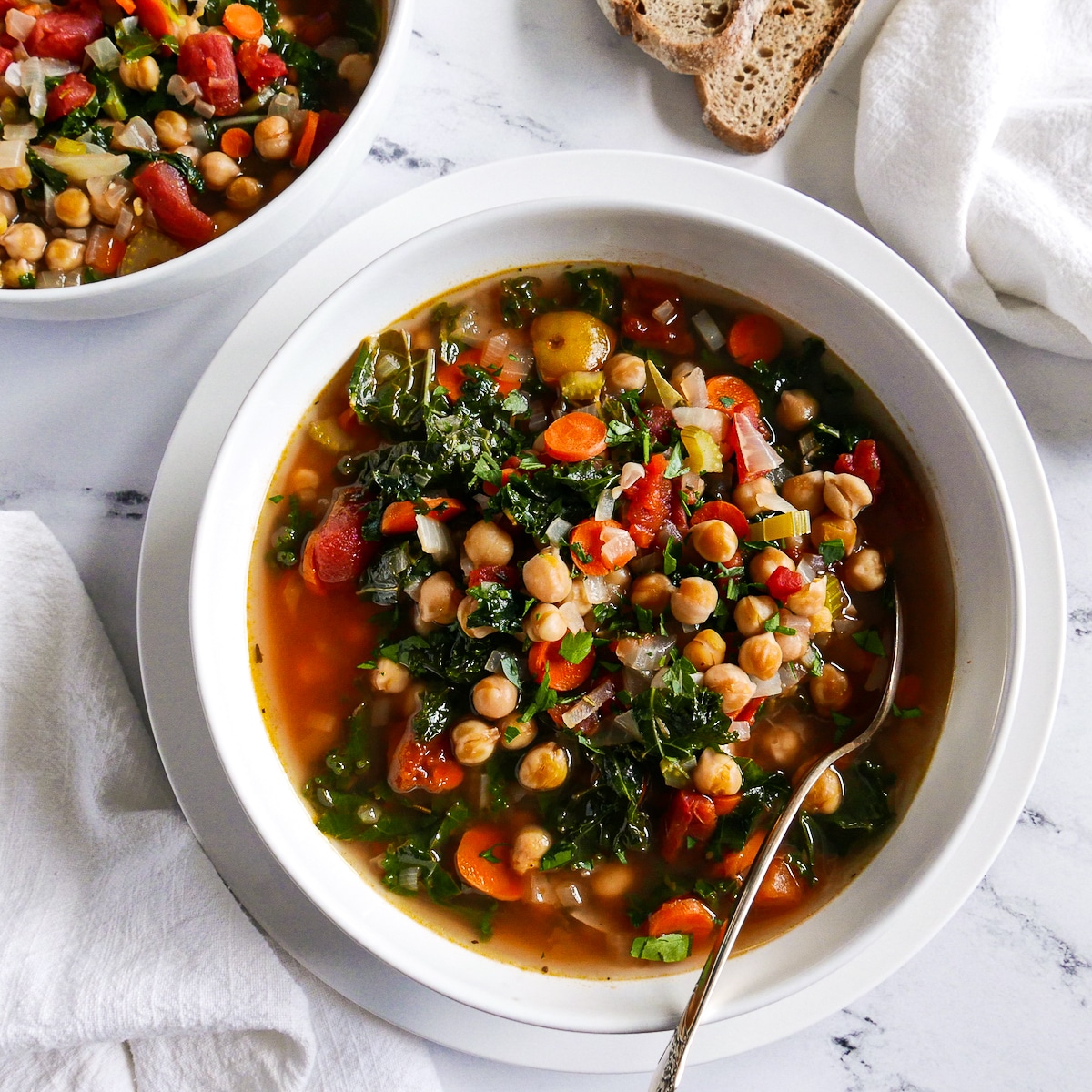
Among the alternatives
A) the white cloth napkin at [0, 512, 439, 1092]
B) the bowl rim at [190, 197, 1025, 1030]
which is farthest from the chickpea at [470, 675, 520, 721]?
the white cloth napkin at [0, 512, 439, 1092]

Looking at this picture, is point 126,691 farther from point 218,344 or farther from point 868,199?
point 868,199

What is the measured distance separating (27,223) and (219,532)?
1.33 meters

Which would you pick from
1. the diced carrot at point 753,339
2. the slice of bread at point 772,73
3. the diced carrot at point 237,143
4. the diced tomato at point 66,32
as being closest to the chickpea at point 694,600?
the diced carrot at point 753,339

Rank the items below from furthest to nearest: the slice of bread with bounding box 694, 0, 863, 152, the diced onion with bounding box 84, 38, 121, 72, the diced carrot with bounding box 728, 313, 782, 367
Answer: the slice of bread with bounding box 694, 0, 863, 152
the diced onion with bounding box 84, 38, 121, 72
the diced carrot with bounding box 728, 313, 782, 367

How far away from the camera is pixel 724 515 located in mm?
2914

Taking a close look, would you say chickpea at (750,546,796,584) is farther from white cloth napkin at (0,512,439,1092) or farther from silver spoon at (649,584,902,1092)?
white cloth napkin at (0,512,439,1092)

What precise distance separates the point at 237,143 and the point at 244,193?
0.17 m

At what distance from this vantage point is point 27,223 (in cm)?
323

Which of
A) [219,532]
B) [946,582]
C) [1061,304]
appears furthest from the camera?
[1061,304]

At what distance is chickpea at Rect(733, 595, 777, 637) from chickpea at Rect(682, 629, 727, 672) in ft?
0.28

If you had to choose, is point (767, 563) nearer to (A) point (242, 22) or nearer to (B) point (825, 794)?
(B) point (825, 794)

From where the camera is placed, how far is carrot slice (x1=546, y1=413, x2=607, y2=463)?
2871 mm

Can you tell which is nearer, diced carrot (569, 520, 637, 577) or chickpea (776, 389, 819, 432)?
diced carrot (569, 520, 637, 577)

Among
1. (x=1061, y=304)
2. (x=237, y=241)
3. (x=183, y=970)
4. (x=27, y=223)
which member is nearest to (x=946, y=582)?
(x=1061, y=304)
